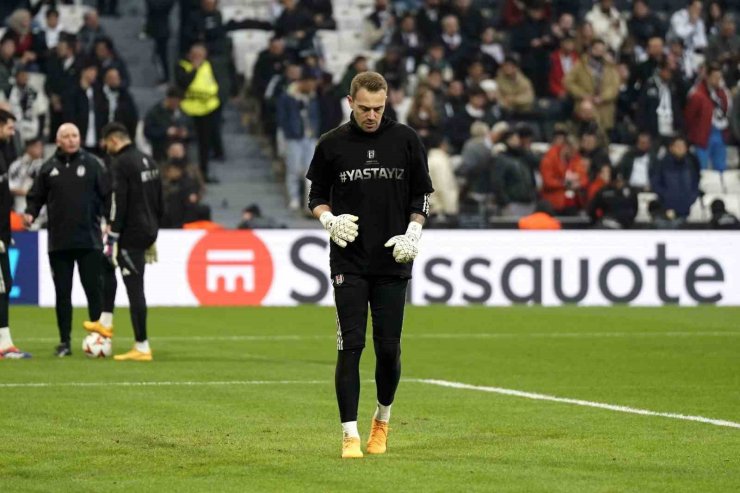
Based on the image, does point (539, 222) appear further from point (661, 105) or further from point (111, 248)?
point (111, 248)

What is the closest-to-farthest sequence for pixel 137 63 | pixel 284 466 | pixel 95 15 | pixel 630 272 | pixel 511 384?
pixel 284 466 < pixel 511 384 < pixel 630 272 < pixel 95 15 < pixel 137 63

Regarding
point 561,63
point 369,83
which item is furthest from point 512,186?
point 369,83

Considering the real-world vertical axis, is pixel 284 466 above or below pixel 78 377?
above

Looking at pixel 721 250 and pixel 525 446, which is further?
pixel 721 250

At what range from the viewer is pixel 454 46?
107ft

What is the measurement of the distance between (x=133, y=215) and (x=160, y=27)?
15639 millimetres

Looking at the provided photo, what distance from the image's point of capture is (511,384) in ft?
47.6

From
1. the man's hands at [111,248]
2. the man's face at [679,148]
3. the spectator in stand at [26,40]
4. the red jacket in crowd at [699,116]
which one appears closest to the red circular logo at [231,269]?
the spectator in stand at [26,40]

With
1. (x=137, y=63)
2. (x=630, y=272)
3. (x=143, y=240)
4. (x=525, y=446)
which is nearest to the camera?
(x=525, y=446)

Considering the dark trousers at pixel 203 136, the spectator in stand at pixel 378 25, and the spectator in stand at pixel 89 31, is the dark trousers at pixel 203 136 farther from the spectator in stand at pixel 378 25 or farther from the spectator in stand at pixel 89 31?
the spectator in stand at pixel 378 25

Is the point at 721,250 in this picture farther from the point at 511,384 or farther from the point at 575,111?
the point at 511,384

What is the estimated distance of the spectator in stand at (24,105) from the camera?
28.6m

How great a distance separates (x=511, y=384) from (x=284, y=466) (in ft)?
17.6

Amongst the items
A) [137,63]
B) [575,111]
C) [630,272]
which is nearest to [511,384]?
[630,272]
